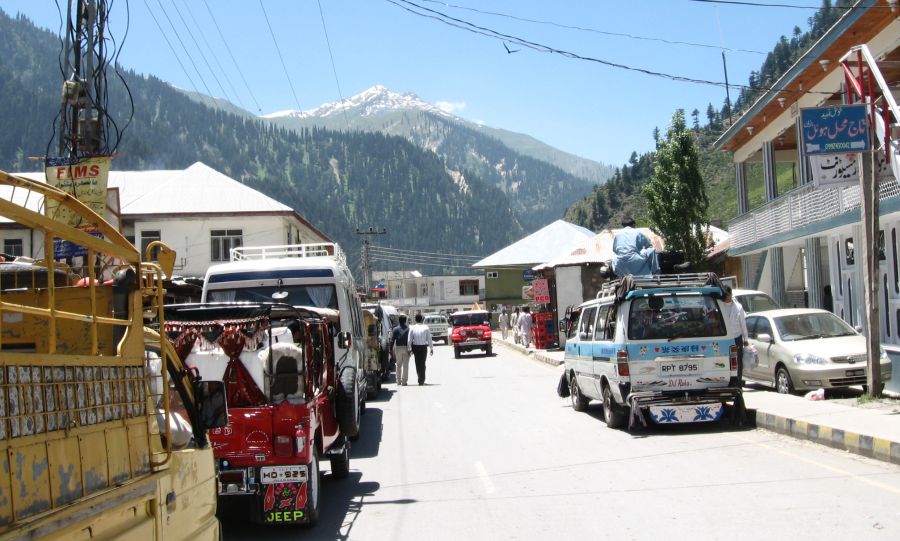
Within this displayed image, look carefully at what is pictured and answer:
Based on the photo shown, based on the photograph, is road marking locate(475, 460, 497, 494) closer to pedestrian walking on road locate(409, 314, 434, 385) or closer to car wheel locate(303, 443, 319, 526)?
car wheel locate(303, 443, 319, 526)

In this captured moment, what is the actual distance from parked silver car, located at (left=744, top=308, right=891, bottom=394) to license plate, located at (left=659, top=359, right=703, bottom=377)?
4079 millimetres

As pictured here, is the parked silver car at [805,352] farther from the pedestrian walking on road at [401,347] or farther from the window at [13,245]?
the window at [13,245]

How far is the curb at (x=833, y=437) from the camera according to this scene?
944 cm

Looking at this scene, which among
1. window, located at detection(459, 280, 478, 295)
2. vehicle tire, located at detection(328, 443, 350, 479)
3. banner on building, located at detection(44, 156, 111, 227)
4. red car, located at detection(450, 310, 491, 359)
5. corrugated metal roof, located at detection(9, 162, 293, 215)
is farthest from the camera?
window, located at detection(459, 280, 478, 295)

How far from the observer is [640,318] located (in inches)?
495

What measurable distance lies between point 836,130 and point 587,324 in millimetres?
5052

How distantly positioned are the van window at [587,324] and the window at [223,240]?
34.4 m

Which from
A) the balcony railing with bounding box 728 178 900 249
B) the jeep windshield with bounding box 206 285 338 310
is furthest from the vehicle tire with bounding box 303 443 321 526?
the balcony railing with bounding box 728 178 900 249

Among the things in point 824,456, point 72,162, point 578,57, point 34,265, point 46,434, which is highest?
point 578,57

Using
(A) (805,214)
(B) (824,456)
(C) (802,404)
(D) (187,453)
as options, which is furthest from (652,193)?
(D) (187,453)

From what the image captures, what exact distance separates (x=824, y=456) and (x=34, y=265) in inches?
349

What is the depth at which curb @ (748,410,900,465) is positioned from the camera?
9438 millimetres

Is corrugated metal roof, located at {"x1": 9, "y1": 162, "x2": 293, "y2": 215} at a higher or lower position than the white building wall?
higher

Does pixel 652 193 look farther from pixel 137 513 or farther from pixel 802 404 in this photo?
pixel 137 513
